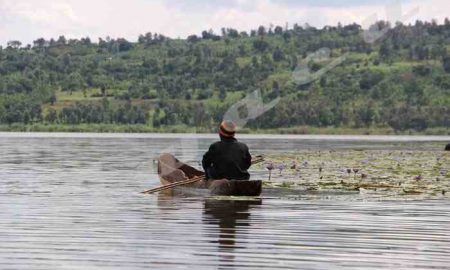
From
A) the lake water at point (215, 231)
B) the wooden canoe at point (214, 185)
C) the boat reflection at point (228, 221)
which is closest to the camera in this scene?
the lake water at point (215, 231)

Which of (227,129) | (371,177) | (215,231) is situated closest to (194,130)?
(371,177)

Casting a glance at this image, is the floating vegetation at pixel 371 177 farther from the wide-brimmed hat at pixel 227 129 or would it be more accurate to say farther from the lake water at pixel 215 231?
the wide-brimmed hat at pixel 227 129

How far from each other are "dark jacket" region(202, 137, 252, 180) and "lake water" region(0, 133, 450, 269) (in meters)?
0.90

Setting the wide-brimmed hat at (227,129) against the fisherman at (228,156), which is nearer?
the wide-brimmed hat at (227,129)

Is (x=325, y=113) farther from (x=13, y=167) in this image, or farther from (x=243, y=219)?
(x=243, y=219)

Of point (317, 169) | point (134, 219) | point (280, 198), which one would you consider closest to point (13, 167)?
point (317, 169)

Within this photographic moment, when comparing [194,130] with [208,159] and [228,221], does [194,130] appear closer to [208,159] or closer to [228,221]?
[208,159]

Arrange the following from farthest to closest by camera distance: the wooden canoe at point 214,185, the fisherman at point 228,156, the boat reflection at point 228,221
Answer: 1. the wooden canoe at point 214,185
2. the fisherman at point 228,156
3. the boat reflection at point 228,221

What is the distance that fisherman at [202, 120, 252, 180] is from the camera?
93.3ft

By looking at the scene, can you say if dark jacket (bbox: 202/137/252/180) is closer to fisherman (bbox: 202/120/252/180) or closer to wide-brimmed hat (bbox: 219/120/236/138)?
fisherman (bbox: 202/120/252/180)

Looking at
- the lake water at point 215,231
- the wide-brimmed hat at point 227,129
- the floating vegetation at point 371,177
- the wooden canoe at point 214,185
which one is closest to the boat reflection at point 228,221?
the lake water at point 215,231

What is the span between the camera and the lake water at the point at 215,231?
16.7 metres

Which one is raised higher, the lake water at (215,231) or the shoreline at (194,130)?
the lake water at (215,231)

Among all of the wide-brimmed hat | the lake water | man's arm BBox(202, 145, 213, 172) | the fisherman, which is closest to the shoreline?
man's arm BBox(202, 145, 213, 172)
